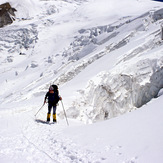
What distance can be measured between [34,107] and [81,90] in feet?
11.9

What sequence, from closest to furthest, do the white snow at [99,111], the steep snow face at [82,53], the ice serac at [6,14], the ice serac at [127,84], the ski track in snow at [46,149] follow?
the ski track in snow at [46,149] → the white snow at [99,111] → the ice serac at [127,84] → the steep snow face at [82,53] → the ice serac at [6,14]

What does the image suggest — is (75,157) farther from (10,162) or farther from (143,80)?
(143,80)

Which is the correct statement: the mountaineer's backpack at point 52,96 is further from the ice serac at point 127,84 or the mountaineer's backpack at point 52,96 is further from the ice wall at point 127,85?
the ice wall at point 127,85

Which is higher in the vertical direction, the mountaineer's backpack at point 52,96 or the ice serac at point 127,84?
the mountaineer's backpack at point 52,96

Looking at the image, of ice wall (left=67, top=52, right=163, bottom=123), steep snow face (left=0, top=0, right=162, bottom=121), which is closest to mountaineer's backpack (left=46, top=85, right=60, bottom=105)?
steep snow face (left=0, top=0, right=162, bottom=121)

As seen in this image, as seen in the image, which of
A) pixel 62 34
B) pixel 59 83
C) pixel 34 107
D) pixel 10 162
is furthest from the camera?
pixel 62 34

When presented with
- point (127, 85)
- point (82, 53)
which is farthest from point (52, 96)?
point (82, 53)

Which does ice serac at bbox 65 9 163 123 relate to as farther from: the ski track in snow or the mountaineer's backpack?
the ski track in snow

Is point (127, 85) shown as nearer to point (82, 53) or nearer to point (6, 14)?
point (82, 53)

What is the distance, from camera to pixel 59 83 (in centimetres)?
2070

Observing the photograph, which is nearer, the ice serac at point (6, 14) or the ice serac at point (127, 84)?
the ice serac at point (127, 84)

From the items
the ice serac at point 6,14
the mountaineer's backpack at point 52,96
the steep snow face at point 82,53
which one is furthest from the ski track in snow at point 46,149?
the ice serac at point 6,14

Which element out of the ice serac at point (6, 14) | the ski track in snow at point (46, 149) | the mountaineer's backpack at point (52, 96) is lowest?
the ski track in snow at point (46, 149)

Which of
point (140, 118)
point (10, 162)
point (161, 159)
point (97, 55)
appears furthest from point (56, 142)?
point (97, 55)
